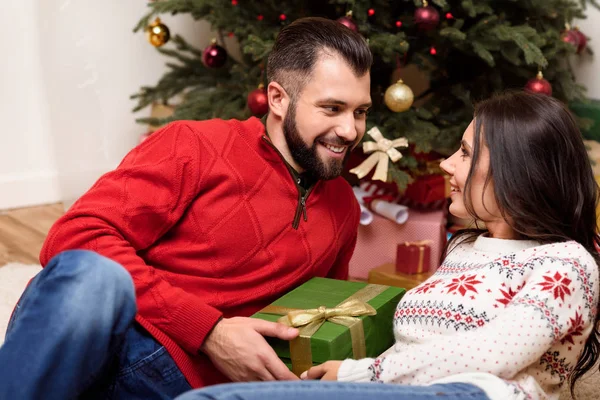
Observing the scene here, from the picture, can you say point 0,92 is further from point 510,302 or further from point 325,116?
point 510,302

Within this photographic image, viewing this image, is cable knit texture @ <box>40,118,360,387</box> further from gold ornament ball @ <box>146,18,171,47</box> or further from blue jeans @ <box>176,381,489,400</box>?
gold ornament ball @ <box>146,18,171,47</box>

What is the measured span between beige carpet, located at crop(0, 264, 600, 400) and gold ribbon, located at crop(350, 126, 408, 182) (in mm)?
773

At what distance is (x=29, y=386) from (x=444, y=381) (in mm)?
577

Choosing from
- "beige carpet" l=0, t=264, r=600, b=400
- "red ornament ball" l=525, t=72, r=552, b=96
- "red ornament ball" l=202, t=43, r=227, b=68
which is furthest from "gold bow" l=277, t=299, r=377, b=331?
"red ornament ball" l=202, t=43, r=227, b=68

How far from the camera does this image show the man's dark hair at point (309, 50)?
56.1 inches

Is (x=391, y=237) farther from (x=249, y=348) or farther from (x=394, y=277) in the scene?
(x=249, y=348)

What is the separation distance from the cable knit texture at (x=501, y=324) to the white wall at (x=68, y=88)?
203 cm

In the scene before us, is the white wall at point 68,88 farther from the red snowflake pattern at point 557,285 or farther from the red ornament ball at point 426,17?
the red snowflake pattern at point 557,285

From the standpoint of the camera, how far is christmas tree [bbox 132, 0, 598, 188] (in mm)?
2064

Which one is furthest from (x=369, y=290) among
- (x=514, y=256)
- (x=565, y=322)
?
(x=565, y=322)

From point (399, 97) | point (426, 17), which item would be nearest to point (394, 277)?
point (399, 97)

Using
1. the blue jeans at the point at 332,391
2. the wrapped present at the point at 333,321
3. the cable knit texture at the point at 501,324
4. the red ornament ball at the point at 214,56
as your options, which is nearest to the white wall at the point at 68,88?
the red ornament ball at the point at 214,56

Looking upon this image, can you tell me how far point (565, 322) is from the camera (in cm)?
101

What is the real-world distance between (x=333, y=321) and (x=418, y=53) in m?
1.23
